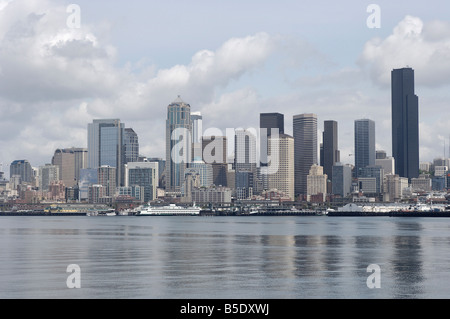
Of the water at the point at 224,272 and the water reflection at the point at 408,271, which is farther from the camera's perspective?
the water reflection at the point at 408,271

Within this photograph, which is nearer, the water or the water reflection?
the water

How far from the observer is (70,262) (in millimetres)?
64188

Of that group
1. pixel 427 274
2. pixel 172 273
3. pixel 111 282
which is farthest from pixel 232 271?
pixel 427 274

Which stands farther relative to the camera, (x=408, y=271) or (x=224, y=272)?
(x=408, y=271)

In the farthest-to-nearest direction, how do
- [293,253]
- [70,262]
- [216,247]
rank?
[216,247]
[293,253]
[70,262]

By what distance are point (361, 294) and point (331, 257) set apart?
85.0ft

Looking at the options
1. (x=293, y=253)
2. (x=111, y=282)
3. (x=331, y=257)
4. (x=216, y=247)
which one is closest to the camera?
(x=111, y=282)

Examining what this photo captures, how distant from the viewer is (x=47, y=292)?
44.4 metres
